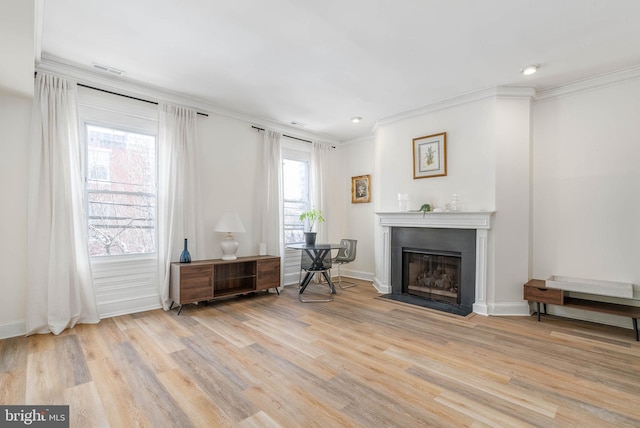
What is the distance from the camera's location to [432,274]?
458 cm

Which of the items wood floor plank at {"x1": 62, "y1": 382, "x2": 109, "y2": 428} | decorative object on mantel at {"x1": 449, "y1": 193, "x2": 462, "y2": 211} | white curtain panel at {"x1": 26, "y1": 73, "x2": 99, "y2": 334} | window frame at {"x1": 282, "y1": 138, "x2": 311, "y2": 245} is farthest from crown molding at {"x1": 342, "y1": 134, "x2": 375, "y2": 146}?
wood floor plank at {"x1": 62, "y1": 382, "x2": 109, "y2": 428}

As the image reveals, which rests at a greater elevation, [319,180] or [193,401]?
[319,180]

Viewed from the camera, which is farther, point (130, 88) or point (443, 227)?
point (443, 227)

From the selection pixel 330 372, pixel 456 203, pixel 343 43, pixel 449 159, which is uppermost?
pixel 343 43

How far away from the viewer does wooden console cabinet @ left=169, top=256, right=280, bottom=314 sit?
12.5 ft

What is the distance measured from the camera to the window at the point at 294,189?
5617 mm

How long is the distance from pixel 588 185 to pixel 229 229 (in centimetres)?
455

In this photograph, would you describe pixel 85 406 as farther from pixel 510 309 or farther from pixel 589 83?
pixel 589 83

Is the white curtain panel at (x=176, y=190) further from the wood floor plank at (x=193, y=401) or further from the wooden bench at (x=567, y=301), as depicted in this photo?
the wooden bench at (x=567, y=301)

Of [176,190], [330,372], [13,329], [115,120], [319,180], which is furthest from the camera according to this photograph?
[319,180]

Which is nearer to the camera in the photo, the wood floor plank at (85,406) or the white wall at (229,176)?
the wood floor plank at (85,406)

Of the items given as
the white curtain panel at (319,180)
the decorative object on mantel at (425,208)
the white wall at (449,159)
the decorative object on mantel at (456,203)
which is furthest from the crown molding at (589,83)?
the white curtain panel at (319,180)

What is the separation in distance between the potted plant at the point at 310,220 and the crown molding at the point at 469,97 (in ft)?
6.52

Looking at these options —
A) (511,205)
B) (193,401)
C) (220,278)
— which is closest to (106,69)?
(220,278)
